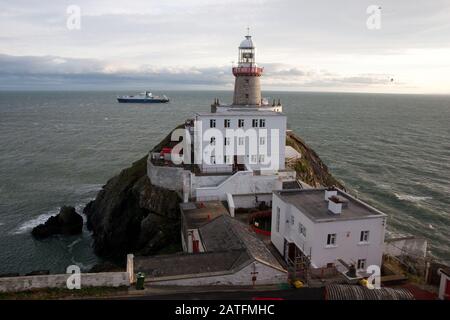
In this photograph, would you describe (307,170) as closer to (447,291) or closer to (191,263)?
(447,291)

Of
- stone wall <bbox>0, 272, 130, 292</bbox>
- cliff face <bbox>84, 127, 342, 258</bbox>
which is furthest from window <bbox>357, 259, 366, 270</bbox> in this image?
cliff face <bbox>84, 127, 342, 258</bbox>

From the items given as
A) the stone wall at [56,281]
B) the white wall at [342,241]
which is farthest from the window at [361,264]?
the stone wall at [56,281]

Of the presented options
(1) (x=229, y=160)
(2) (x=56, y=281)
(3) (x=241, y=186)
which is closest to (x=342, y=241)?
(3) (x=241, y=186)

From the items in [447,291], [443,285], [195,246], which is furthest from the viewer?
[195,246]

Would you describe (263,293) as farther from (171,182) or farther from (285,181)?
(171,182)

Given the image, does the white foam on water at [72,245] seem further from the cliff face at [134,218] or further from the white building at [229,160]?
the white building at [229,160]
